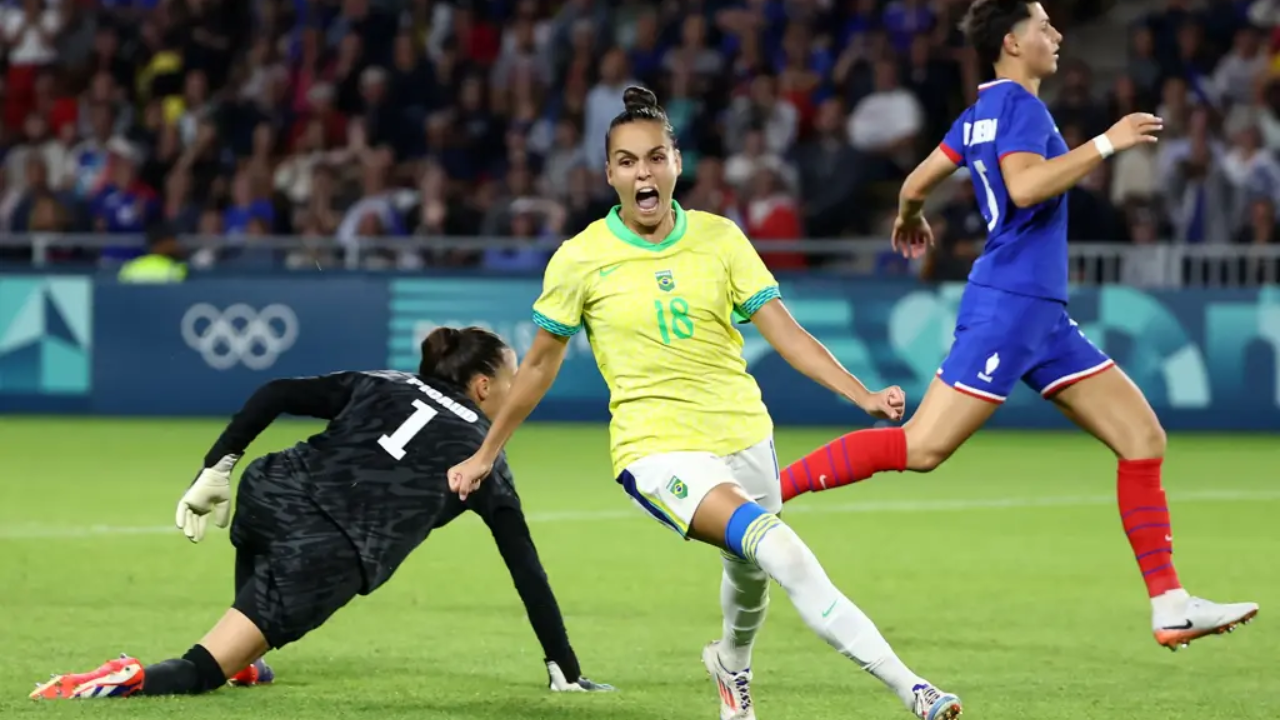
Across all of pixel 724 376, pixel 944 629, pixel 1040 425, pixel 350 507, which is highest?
pixel 724 376

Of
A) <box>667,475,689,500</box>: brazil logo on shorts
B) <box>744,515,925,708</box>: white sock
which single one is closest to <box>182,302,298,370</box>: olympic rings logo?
<box>667,475,689,500</box>: brazil logo on shorts

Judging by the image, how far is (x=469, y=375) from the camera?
23.7ft

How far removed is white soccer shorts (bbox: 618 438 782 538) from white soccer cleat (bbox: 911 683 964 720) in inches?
32.9

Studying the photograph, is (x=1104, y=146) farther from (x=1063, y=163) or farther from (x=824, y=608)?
(x=824, y=608)

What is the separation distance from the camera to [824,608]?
5.57m

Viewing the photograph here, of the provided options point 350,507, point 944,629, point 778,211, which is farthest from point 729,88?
point 350,507

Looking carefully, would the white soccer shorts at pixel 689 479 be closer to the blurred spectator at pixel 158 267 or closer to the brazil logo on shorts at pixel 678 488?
the brazil logo on shorts at pixel 678 488

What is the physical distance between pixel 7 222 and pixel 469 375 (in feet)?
52.4

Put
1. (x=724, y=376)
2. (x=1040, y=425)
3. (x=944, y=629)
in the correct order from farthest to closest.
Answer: (x=1040, y=425) → (x=944, y=629) → (x=724, y=376)

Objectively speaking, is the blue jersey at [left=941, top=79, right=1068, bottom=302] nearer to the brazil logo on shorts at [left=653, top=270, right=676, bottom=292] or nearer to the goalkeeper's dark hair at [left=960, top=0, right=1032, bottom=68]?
the goalkeeper's dark hair at [left=960, top=0, right=1032, bottom=68]

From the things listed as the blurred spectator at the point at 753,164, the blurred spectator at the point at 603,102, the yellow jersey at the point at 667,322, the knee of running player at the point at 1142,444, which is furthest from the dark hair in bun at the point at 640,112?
the blurred spectator at the point at 603,102

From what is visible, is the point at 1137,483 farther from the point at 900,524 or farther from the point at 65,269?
the point at 65,269

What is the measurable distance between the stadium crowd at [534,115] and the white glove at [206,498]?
480 inches

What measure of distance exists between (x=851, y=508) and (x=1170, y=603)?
20.4 ft
